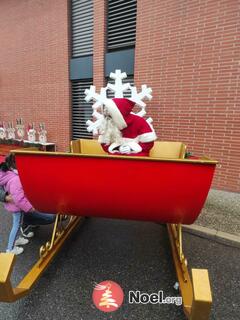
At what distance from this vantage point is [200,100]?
434 centimetres

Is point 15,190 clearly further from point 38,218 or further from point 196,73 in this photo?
point 196,73

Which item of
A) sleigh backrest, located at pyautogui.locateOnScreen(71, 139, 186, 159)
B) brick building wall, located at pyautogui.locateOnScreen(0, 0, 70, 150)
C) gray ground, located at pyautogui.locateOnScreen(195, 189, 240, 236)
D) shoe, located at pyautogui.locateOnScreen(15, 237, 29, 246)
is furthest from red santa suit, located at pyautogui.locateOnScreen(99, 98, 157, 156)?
brick building wall, located at pyautogui.locateOnScreen(0, 0, 70, 150)

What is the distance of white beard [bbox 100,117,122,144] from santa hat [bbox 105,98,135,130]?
0.05 m

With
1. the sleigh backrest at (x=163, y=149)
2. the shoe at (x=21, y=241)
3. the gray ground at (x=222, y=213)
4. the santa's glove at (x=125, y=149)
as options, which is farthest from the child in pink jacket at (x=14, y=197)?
the gray ground at (x=222, y=213)

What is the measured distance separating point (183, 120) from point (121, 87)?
1394 mm

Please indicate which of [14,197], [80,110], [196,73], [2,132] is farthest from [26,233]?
[2,132]

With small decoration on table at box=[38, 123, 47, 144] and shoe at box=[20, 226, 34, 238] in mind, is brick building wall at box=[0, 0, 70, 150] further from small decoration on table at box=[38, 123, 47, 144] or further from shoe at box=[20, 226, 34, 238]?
shoe at box=[20, 226, 34, 238]

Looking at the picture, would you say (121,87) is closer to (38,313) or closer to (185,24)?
(185,24)

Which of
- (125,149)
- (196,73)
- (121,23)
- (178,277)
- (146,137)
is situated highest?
(121,23)

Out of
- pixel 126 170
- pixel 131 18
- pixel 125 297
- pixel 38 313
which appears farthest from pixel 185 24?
pixel 38 313

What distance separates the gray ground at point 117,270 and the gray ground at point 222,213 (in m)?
0.36

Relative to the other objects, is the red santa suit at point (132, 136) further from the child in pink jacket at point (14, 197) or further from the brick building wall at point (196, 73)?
the brick building wall at point (196, 73)

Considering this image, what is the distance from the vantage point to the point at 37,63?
677 centimetres

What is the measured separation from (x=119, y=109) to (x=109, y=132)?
0.22 metres
